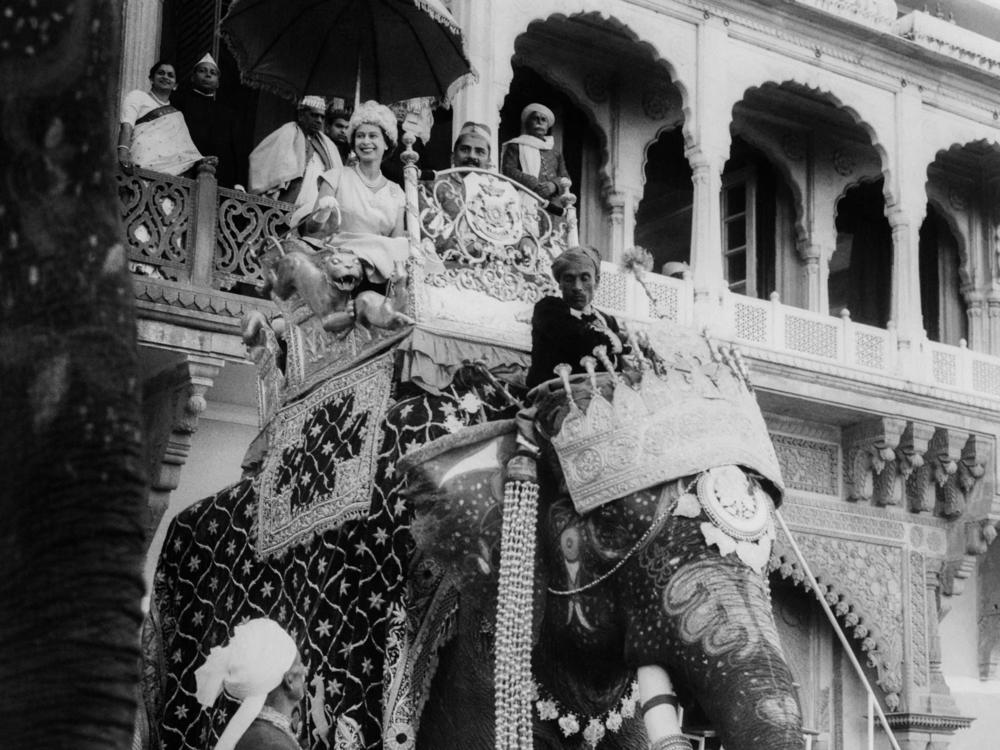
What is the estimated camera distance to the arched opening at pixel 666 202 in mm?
16703

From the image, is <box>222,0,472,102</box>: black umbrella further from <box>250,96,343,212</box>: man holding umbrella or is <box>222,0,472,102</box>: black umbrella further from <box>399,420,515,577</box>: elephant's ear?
<box>399,420,515,577</box>: elephant's ear

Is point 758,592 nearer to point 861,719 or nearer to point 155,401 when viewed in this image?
point 155,401

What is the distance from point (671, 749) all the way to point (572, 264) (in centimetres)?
145

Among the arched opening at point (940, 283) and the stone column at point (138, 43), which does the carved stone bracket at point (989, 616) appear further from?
the stone column at point (138, 43)

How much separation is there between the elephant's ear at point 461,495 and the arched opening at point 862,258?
45.3 ft

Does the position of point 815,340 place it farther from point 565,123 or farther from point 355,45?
point 355,45

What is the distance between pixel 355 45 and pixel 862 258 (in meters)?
11.5

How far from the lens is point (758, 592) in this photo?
12.4 feet

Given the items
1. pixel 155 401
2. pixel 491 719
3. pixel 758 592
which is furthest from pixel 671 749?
pixel 155 401

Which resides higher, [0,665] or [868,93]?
[868,93]

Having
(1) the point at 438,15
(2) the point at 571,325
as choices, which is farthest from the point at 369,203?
(1) the point at 438,15

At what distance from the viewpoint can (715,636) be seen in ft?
11.9

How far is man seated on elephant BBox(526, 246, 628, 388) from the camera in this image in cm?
440

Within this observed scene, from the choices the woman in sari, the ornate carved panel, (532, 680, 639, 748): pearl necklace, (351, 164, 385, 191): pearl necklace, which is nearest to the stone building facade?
the ornate carved panel
